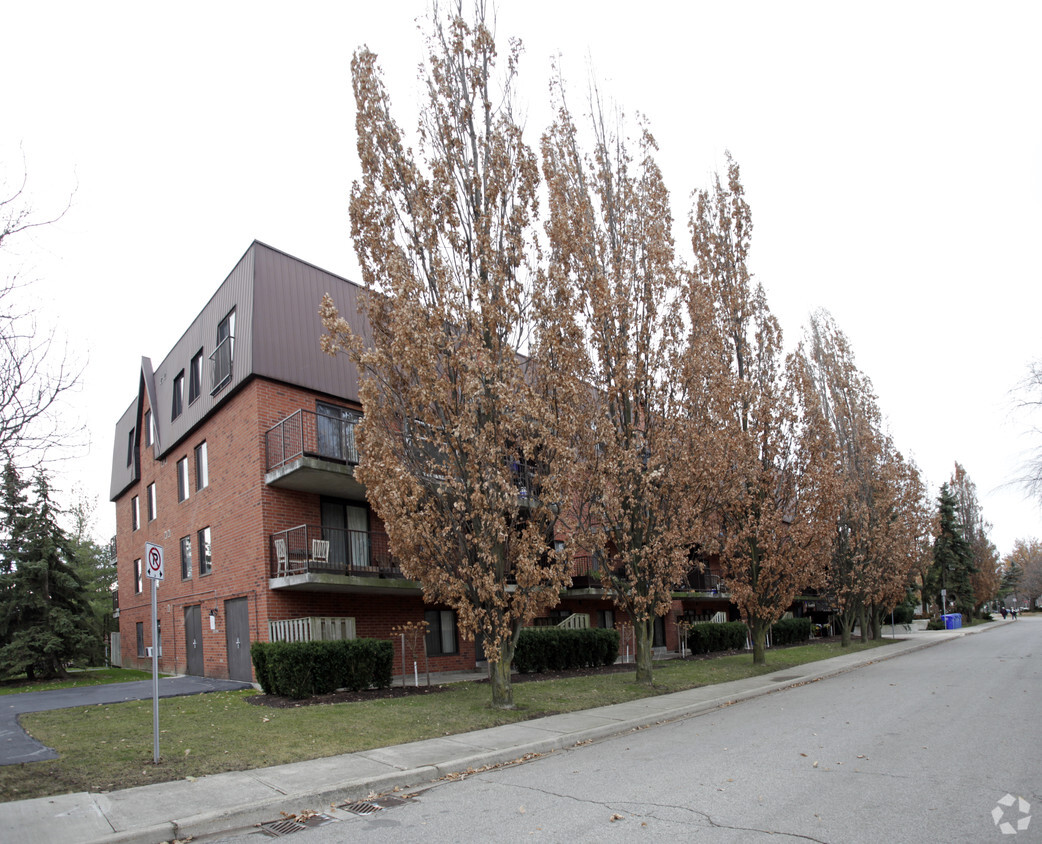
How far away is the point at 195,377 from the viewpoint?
21.6 m

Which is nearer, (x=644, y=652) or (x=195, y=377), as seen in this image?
(x=644, y=652)

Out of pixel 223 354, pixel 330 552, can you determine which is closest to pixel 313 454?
pixel 330 552

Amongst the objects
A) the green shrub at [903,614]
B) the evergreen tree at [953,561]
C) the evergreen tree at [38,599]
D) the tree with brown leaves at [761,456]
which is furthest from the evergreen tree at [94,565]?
the evergreen tree at [953,561]

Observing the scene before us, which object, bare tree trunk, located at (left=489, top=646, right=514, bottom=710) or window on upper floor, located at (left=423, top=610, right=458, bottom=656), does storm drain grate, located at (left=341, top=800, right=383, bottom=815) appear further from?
window on upper floor, located at (left=423, top=610, right=458, bottom=656)

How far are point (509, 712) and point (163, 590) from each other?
16.6 metres

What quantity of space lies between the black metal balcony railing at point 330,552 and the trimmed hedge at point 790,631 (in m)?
21.3

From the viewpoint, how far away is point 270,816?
251 inches

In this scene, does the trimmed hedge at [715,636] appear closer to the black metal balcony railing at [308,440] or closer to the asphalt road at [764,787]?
the black metal balcony railing at [308,440]

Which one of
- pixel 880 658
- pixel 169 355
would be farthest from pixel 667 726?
pixel 169 355

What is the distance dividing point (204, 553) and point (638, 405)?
1307cm

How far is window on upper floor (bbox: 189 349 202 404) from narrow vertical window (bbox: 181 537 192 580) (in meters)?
4.27

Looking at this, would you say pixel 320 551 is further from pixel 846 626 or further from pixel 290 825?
pixel 846 626

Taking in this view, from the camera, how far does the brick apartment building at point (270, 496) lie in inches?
660

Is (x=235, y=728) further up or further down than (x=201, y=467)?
further down
